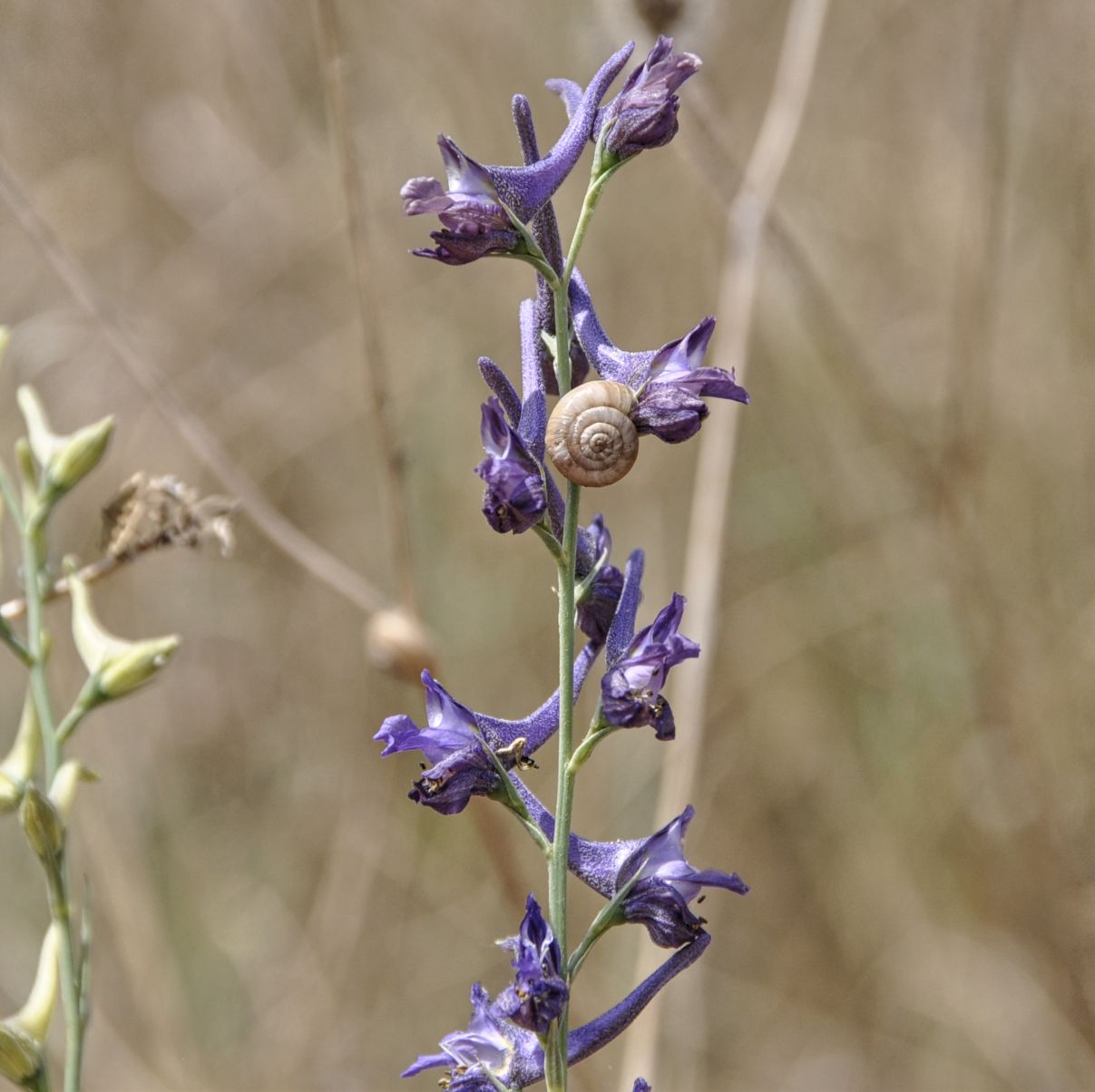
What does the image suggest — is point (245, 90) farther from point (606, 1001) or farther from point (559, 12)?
point (606, 1001)

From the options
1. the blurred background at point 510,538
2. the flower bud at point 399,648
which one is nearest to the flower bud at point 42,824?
the flower bud at point 399,648

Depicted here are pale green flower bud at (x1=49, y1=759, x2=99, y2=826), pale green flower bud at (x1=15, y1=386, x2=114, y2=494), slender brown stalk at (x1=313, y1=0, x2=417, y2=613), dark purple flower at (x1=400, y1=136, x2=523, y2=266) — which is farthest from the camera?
slender brown stalk at (x1=313, y1=0, x2=417, y2=613)

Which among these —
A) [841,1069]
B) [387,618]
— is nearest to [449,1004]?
[841,1069]

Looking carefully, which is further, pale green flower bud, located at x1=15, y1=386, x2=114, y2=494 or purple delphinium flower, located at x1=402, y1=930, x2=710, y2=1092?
pale green flower bud, located at x1=15, y1=386, x2=114, y2=494

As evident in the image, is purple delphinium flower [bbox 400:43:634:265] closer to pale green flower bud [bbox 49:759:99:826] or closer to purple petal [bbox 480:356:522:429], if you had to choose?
purple petal [bbox 480:356:522:429]

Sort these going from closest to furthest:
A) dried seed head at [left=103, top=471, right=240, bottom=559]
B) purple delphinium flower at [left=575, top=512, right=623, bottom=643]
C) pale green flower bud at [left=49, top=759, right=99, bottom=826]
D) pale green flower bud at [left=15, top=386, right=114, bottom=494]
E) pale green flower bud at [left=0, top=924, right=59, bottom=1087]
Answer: purple delphinium flower at [left=575, top=512, right=623, bottom=643] → pale green flower bud at [left=0, top=924, right=59, bottom=1087] → pale green flower bud at [left=49, top=759, right=99, bottom=826] → pale green flower bud at [left=15, top=386, right=114, bottom=494] → dried seed head at [left=103, top=471, right=240, bottom=559]

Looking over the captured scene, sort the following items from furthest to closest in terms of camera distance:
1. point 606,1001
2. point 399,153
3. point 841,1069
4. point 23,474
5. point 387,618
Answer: point 399,153 < point 841,1069 < point 606,1001 < point 387,618 < point 23,474

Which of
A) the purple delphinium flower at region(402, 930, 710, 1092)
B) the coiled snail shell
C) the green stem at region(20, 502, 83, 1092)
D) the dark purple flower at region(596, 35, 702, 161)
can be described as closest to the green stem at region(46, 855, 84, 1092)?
the green stem at region(20, 502, 83, 1092)
